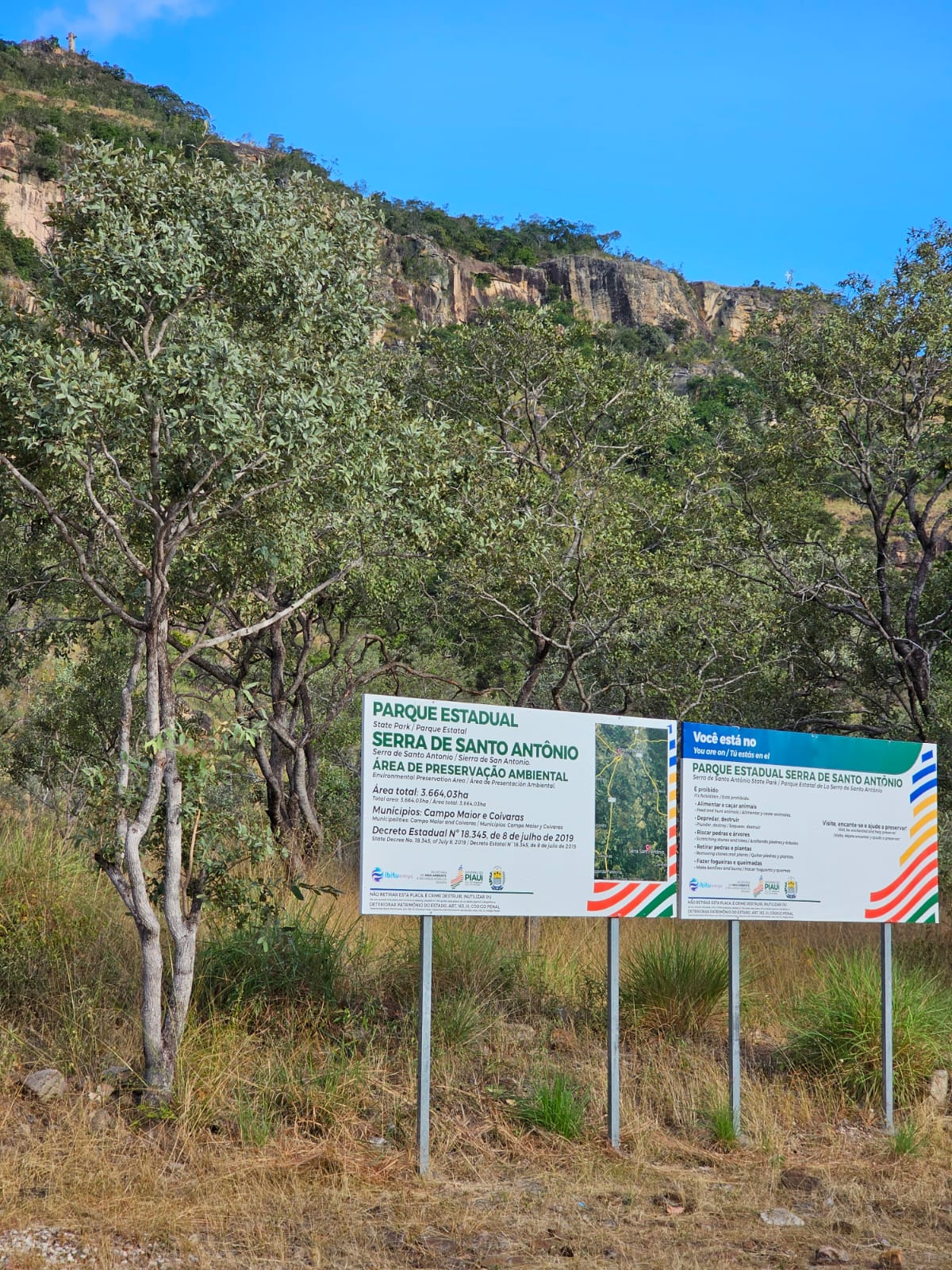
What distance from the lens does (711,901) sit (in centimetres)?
672

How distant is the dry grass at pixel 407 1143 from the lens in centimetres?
490

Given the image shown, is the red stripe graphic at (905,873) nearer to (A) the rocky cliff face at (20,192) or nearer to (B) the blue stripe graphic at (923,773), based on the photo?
(B) the blue stripe graphic at (923,773)

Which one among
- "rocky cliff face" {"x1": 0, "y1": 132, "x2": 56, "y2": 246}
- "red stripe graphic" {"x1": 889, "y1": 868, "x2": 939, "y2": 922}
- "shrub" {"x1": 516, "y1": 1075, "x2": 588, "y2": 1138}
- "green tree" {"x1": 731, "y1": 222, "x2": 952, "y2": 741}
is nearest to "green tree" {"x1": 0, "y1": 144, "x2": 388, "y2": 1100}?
"shrub" {"x1": 516, "y1": 1075, "x2": 588, "y2": 1138}

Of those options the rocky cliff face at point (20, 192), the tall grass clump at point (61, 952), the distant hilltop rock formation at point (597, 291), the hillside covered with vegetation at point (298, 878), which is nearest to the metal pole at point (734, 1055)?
the hillside covered with vegetation at point (298, 878)

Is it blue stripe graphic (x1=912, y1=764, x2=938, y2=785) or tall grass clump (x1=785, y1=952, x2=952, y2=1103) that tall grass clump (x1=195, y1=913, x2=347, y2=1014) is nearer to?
tall grass clump (x1=785, y1=952, x2=952, y2=1103)

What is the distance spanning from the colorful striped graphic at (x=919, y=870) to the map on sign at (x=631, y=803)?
170 centimetres

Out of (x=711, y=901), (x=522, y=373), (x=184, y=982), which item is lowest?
(x=184, y=982)

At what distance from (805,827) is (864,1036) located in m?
1.41

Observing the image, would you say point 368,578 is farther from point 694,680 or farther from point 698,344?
point 698,344

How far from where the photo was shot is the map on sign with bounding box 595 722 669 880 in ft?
21.4

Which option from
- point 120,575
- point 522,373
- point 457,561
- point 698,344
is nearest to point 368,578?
point 457,561

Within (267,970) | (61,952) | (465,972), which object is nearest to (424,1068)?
(267,970)

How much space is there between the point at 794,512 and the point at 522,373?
3718mm

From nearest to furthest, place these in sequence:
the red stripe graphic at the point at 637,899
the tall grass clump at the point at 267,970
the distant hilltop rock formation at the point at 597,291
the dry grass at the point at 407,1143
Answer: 1. the dry grass at the point at 407,1143
2. the red stripe graphic at the point at 637,899
3. the tall grass clump at the point at 267,970
4. the distant hilltop rock formation at the point at 597,291
